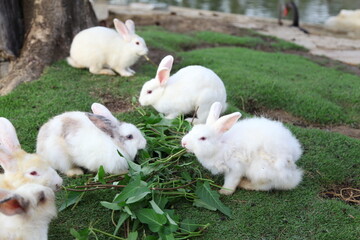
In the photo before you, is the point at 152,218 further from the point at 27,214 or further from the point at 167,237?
the point at 27,214

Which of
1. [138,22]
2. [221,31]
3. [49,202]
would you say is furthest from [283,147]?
[138,22]

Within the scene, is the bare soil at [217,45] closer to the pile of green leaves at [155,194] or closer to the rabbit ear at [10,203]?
the pile of green leaves at [155,194]

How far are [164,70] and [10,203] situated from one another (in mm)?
2202

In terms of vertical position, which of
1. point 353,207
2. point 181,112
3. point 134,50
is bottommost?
point 353,207

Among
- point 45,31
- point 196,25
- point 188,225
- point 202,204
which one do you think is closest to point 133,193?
point 188,225

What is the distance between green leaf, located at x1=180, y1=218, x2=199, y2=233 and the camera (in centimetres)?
271

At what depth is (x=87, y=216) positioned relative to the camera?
9.40ft

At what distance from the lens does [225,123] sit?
3107mm

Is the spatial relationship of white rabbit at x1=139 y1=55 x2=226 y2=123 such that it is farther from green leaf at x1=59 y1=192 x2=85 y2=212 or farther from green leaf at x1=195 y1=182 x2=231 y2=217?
green leaf at x1=59 y1=192 x2=85 y2=212

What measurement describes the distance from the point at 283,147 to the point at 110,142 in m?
1.31

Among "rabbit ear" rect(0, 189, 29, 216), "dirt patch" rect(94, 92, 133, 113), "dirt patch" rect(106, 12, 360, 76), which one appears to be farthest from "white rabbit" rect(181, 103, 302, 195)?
"dirt patch" rect(106, 12, 360, 76)

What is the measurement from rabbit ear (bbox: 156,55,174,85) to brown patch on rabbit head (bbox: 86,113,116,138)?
3.21 feet

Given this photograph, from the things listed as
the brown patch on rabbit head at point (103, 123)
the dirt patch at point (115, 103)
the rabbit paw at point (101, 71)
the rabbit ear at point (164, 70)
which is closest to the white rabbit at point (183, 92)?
the rabbit ear at point (164, 70)

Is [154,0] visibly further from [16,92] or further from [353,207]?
[353,207]
